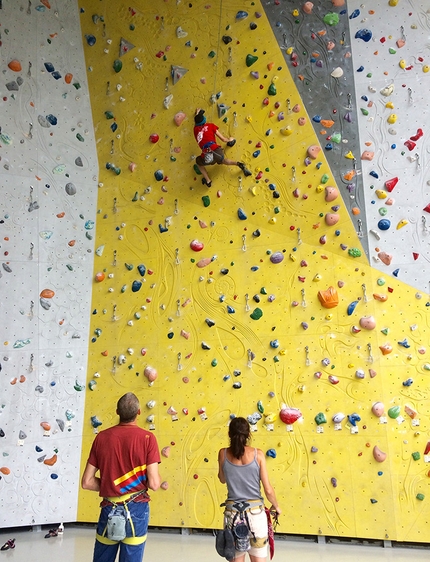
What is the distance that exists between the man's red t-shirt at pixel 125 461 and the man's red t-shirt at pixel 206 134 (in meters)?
3.66

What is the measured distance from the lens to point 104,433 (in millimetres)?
2881

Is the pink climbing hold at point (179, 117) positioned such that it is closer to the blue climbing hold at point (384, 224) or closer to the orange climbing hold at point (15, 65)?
the orange climbing hold at point (15, 65)

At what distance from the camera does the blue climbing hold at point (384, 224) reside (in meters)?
5.52

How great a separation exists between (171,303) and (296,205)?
1.58 meters

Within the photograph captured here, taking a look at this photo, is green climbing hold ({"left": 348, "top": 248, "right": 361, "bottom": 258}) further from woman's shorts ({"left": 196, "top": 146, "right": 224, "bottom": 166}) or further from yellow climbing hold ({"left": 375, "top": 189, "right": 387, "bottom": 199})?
woman's shorts ({"left": 196, "top": 146, "right": 224, "bottom": 166})

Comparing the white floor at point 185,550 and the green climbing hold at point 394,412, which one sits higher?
the green climbing hold at point 394,412

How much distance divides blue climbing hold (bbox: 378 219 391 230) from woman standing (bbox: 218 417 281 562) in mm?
3100

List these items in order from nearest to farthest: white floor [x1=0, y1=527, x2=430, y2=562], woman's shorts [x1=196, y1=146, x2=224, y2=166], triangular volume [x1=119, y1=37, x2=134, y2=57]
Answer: white floor [x1=0, y1=527, x2=430, y2=562], woman's shorts [x1=196, y1=146, x2=224, y2=166], triangular volume [x1=119, y1=37, x2=134, y2=57]

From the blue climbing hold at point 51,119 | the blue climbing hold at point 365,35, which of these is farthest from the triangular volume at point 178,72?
the blue climbing hold at point 365,35

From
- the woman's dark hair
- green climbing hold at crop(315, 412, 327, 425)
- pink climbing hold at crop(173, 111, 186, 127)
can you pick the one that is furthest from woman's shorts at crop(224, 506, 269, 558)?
pink climbing hold at crop(173, 111, 186, 127)

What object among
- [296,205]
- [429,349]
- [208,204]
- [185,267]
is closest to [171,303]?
[185,267]

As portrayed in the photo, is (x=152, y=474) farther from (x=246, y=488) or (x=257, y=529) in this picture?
(x=257, y=529)

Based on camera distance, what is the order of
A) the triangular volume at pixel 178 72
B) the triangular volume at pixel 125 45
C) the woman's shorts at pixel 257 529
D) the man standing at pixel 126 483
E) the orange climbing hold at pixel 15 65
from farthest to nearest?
the triangular volume at pixel 125 45, the triangular volume at pixel 178 72, the orange climbing hold at pixel 15 65, the woman's shorts at pixel 257 529, the man standing at pixel 126 483

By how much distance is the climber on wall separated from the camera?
5836 millimetres
